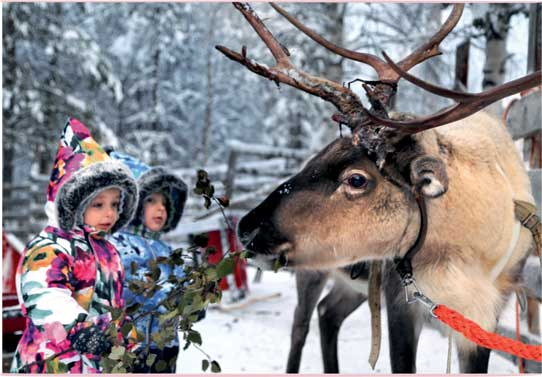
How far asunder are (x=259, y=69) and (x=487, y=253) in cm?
128

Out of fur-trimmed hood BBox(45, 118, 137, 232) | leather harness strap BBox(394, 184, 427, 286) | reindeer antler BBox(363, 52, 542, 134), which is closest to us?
reindeer antler BBox(363, 52, 542, 134)

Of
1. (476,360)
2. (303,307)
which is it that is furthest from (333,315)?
(476,360)

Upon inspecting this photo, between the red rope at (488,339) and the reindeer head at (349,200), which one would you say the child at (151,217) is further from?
the red rope at (488,339)

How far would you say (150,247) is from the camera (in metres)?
3.11

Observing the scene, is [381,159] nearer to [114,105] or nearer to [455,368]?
[455,368]

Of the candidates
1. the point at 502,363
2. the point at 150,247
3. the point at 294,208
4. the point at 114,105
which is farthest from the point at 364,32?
the point at 114,105

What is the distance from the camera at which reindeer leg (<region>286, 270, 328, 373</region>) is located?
3.91 meters

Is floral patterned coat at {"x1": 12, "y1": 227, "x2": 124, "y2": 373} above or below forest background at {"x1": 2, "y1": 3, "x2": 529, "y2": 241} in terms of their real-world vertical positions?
below

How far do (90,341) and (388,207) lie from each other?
4.07 feet

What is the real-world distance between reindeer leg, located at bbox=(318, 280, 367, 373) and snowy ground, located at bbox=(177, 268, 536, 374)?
0.44 metres

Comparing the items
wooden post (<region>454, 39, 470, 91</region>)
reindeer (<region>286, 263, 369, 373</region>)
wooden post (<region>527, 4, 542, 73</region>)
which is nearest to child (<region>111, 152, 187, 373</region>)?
reindeer (<region>286, 263, 369, 373</region>)

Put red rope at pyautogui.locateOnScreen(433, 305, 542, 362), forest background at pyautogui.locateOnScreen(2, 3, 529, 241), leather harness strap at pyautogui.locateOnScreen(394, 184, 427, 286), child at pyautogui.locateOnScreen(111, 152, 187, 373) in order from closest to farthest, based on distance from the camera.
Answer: red rope at pyautogui.locateOnScreen(433, 305, 542, 362) → leather harness strap at pyautogui.locateOnScreen(394, 184, 427, 286) → child at pyautogui.locateOnScreen(111, 152, 187, 373) → forest background at pyautogui.locateOnScreen(2, 3, 529, 241)

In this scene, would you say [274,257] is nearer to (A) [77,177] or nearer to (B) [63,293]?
(B) [63,293]

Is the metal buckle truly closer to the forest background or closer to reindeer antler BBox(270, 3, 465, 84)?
reindeer antler BBox(270, 3, 465, 84)
